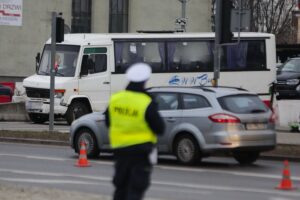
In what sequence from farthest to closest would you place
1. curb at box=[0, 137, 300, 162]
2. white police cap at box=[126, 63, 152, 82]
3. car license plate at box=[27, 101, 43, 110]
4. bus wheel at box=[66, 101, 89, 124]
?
car license plate at box=[27, 101, 43, 110], bus wheel at box=[66, 101, 89, 124], curb at box=[0, 137, 300, 162], white police cap at box=[126, 63, 152, 82]

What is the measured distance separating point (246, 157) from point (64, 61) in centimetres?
1438

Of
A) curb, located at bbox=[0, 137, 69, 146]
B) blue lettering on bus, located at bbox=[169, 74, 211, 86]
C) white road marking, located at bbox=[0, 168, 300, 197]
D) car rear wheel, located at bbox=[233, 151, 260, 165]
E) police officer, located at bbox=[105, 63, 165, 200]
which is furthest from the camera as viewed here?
blue lettering on bus, located at bbox=[169, 74, 211, 86]

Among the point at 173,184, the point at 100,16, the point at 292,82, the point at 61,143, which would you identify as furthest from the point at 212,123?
the point at 100,16

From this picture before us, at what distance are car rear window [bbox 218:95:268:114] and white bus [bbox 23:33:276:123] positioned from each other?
45.7ft

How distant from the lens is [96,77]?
30.9 metres

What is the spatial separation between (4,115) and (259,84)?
10791mm

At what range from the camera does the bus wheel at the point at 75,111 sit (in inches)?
1196

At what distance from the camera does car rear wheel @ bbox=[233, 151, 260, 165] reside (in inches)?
697

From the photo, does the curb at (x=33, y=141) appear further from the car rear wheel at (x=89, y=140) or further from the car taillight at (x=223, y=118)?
the car taillight at (x=223, y=118)

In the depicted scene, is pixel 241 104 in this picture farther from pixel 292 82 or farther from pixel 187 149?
pixel 292 82

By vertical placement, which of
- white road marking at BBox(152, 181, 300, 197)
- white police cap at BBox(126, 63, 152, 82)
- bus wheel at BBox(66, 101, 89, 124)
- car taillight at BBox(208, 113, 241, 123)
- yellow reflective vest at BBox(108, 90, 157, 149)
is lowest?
white road marking at BBox(152, 181, 300, 197)

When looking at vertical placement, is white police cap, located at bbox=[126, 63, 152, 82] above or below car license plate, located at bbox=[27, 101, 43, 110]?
above

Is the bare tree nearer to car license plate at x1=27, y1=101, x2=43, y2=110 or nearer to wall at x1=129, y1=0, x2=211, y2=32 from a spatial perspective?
wall at x1=129, y1=0, x2=211, y2=32

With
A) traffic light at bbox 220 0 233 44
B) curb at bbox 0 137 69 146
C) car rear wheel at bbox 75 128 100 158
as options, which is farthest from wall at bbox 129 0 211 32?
car rear wheel at bbox 75 128 100 158
